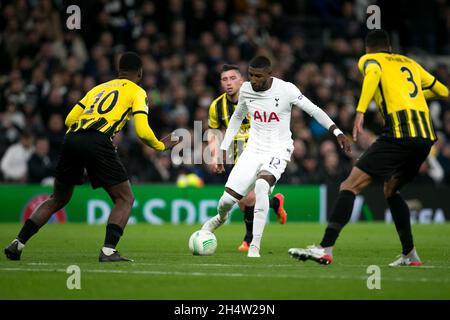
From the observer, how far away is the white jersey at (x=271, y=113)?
12.0 metres

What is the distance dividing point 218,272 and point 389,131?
235 cm

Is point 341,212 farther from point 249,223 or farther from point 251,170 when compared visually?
point 249,223

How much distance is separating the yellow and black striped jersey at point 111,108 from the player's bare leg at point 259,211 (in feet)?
5.78

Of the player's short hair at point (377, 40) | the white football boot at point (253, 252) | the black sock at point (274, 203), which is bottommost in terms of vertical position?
the white football boot at point (253, 252)

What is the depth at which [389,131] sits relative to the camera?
10.3m

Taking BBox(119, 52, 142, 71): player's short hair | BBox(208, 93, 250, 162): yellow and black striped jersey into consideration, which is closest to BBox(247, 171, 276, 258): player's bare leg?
BBox(208, 93, 250, 162): yellow and black striped jersey

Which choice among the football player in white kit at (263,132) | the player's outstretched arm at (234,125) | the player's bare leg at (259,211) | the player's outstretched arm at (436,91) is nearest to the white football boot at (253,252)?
the player's bare leg at (259,211)

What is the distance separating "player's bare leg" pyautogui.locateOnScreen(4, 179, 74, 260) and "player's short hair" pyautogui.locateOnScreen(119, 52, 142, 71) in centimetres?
150

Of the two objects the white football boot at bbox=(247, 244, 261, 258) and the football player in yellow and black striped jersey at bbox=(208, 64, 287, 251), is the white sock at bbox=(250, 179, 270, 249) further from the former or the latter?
the football player in yellow and black striped jersey at bbox=(208, 64, 287, 251)

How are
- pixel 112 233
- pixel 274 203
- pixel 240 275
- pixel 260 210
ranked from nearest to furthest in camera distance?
pixel 240 275
pixel 112 233
pixel 260 210
pixel 274 203

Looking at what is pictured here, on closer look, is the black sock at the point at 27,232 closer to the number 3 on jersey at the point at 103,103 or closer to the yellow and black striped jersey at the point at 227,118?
the number 3 on jersey at the point at 103,103

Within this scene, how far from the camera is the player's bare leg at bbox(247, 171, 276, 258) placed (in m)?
11.6

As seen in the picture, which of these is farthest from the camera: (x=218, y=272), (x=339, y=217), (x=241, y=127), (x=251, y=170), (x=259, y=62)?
(x=241, y=127)

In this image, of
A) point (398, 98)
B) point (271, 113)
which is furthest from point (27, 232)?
point (398, 98)
